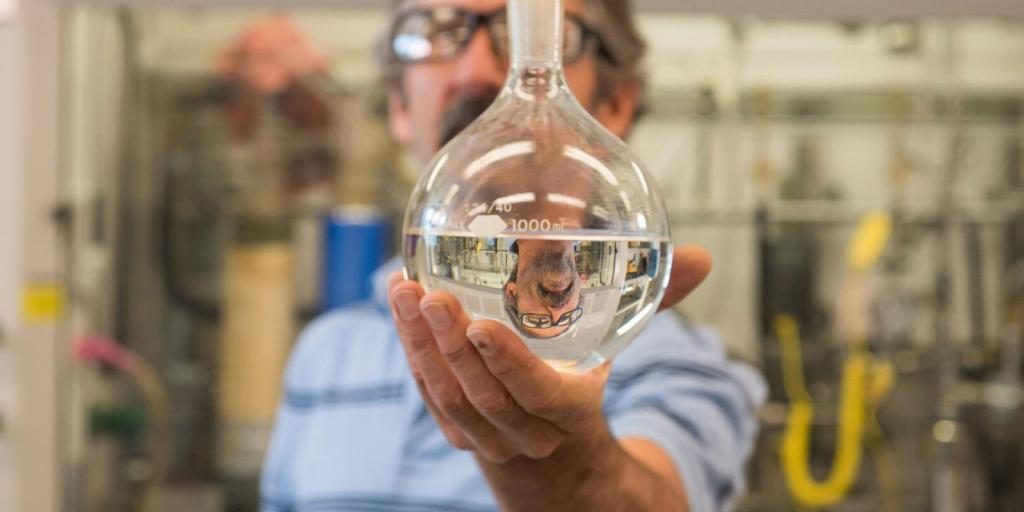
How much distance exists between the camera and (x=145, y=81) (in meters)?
2.70

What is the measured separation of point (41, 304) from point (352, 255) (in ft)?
2.39

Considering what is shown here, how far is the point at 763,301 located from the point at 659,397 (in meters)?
1.84

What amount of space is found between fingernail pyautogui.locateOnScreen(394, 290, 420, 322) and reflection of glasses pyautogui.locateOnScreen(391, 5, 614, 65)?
0.26 m

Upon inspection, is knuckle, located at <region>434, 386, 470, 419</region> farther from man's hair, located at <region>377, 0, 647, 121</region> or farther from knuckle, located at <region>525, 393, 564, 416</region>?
man's hair, located at <region>377, 0, 647, 121</region>

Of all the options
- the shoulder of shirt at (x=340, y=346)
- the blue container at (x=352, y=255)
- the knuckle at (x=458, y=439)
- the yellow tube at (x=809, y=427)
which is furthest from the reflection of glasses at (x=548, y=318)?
the yellow tube at (x=809, y=427)

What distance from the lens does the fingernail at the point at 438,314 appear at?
0.43 m

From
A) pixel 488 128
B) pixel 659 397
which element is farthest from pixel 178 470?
pixel 488 128

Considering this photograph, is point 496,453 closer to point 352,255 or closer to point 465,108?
point 465,108

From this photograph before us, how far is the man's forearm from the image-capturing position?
56cm

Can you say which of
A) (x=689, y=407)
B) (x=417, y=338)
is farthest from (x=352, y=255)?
(x=417, y=338)

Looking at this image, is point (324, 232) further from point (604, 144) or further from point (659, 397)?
point (604, 144)

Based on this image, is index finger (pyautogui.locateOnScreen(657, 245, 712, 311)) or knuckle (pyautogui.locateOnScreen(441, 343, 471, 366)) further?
index finger (pyautogui.locateOnScreen(657, 245, 712, 311))

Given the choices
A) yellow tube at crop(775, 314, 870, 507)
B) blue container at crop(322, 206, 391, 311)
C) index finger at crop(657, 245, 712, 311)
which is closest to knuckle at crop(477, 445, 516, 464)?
index finger at crop(657, 245, 712, 311)

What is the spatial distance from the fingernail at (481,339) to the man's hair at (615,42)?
0.32 m
